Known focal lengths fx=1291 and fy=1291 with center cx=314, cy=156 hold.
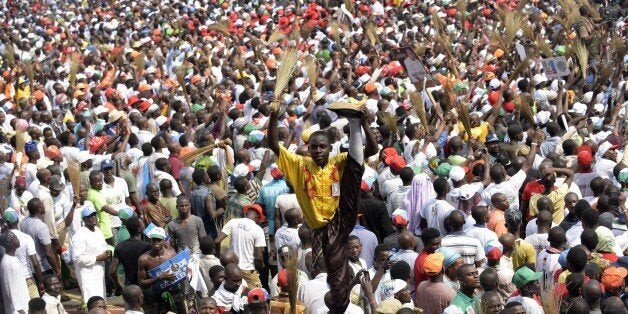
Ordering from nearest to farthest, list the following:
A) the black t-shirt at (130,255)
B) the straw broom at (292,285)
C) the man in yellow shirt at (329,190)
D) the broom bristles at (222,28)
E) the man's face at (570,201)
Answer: the man in yellow shirt at (329,190), the straw broom at (292,285), the man's face at (570,201), the black t-shirt at (130,255), the broom bristles at (222,28)

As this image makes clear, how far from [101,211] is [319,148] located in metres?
5.31

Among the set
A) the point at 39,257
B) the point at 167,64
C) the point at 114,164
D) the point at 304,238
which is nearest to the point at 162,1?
the point at 167,64

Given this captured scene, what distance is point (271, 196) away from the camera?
41.3 feet

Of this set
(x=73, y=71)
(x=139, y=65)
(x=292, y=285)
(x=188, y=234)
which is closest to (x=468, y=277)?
(x=292, y=285)

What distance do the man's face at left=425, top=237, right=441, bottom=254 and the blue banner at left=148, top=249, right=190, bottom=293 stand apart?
2.08 meters

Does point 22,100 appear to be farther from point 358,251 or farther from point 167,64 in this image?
point 358,251

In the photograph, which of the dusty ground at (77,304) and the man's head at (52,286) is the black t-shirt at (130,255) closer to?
the man's head at (52,286)

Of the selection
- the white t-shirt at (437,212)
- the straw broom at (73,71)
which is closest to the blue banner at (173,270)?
the white t-shirt at (437,212)

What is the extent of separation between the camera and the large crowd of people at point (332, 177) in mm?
9055

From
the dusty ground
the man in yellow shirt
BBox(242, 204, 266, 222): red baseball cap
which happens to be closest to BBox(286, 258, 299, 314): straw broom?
the man in yellow shirt

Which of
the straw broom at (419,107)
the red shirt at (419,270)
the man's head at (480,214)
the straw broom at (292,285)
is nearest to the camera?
the straw broom at (292,285)

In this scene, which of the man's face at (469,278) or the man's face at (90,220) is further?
the man's face at (90,220)

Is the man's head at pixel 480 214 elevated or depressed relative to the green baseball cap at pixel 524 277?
depressed

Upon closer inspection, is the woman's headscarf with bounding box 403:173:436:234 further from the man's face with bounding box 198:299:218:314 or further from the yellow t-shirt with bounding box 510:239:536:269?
the man's face with bounding box 198:299:218:314
